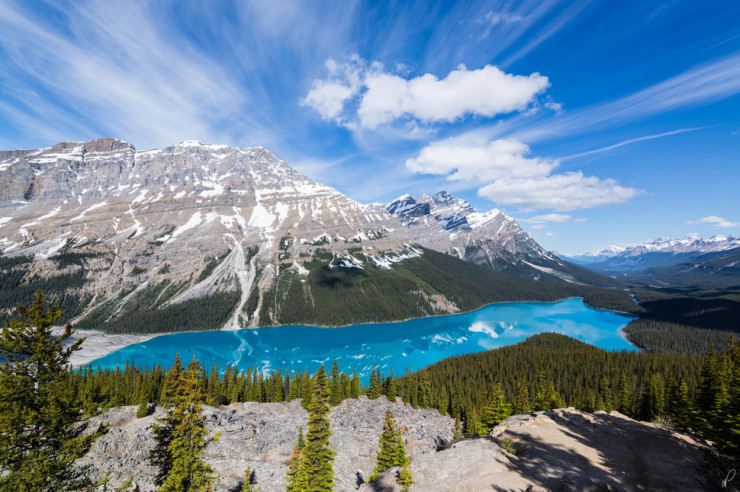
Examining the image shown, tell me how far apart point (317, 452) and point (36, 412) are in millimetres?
23491

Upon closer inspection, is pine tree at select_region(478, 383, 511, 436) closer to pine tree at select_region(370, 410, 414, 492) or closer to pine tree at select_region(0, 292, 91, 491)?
pine tree at select_region(370, 410, 414, 492)

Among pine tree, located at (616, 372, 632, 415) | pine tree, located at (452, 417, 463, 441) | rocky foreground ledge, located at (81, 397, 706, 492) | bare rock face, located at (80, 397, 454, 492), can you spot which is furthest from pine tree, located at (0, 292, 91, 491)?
pine tree, located at (616, 372, 632, 415)

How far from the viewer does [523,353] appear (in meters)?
125

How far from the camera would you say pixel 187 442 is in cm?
2209

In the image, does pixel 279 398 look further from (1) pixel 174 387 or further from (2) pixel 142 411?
(1) pixel 174 387

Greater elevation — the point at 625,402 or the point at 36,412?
the point at 36,412

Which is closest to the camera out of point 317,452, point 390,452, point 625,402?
point 317,452

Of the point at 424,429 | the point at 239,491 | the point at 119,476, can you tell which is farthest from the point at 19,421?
the point at 424,429

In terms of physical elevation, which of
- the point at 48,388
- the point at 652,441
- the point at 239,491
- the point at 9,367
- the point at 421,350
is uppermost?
the point at 9,367

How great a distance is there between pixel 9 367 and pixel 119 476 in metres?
39.2

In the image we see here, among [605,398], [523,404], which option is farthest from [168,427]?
[605,398]

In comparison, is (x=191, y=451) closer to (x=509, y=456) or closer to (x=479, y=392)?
(x=509, y=456)

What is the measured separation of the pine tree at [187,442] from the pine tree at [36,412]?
5778 mm

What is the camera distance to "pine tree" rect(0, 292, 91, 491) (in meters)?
15.0
